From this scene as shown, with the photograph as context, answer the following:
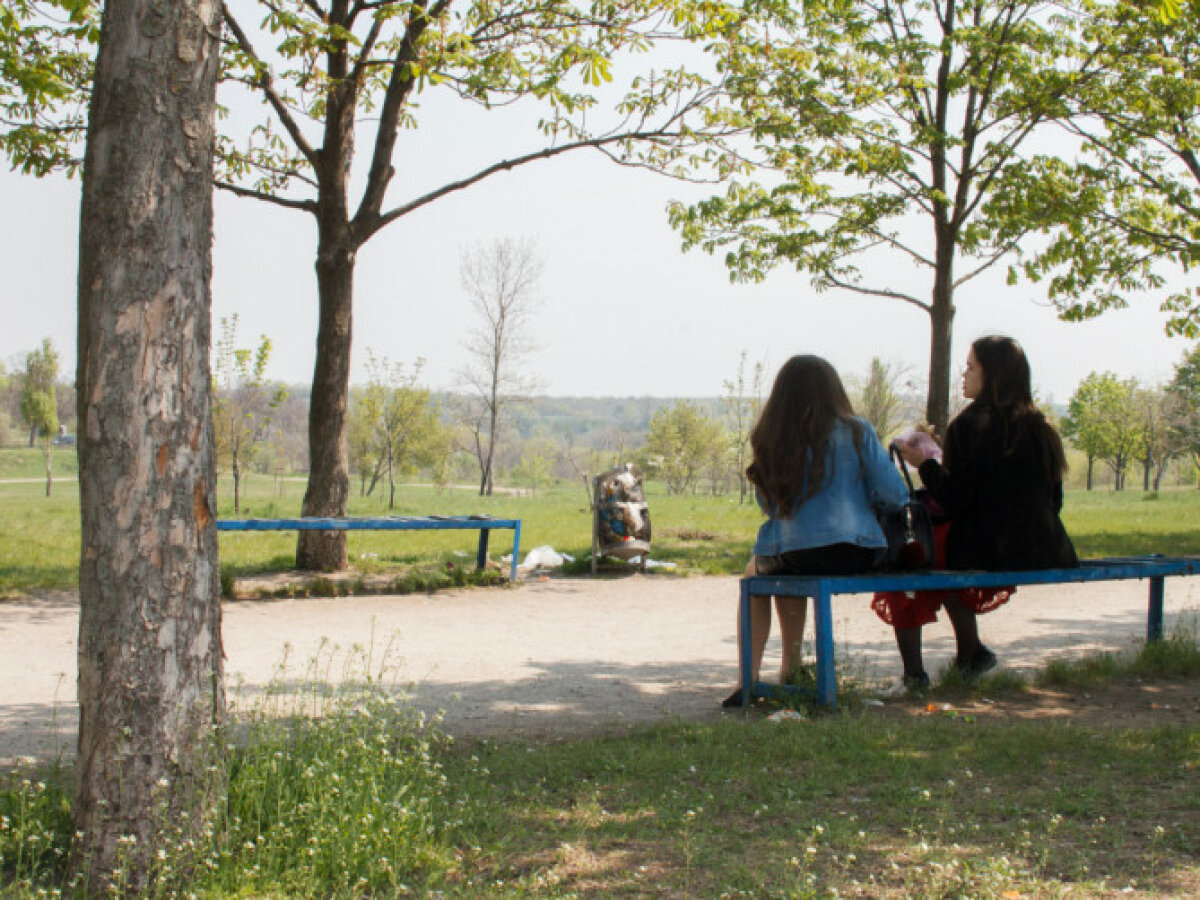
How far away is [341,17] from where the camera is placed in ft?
41.0

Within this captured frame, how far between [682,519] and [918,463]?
1803 cm

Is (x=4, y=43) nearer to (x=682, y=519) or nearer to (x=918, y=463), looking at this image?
(x=918, y=463)

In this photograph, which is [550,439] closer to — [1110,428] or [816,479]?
[1110,428]

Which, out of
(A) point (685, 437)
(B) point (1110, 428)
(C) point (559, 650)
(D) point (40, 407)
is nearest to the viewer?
(C) point (559, 650)

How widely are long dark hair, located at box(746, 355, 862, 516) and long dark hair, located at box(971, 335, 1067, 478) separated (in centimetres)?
94

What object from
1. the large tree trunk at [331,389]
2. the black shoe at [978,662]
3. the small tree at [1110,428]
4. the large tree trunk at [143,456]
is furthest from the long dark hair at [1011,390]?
the small tree at [1110,428]

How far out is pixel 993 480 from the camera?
6.43 meters

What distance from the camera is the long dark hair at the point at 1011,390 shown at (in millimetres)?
6406

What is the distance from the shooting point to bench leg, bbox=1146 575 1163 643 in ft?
24.6

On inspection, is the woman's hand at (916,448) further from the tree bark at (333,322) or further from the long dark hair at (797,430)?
the tree bark at (333,322)

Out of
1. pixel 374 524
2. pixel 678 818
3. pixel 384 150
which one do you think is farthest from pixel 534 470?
pixel 678 818

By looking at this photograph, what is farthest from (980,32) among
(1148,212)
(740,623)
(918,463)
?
(740,623)

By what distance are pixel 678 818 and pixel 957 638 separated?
10.6 feet

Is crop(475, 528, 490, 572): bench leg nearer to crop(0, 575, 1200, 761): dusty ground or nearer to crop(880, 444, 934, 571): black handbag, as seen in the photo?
crop(0, 575, 1200, 761): dusty ground
